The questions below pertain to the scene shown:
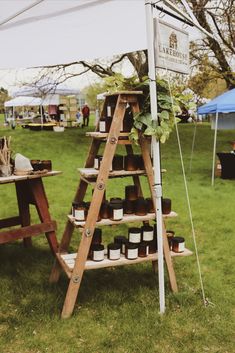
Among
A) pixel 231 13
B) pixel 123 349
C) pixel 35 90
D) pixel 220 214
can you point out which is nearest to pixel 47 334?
pixel 123 349

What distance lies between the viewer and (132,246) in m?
3.38

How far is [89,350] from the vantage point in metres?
2.84

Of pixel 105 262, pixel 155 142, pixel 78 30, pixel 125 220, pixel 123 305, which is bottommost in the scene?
pixel 123 305

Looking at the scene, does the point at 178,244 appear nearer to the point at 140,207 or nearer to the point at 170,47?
the point at 140,207

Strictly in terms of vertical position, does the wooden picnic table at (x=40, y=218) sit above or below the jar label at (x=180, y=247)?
above

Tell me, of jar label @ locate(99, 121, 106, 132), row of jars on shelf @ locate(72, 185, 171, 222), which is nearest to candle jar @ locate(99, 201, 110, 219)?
row of jars on shelf @ locate(72, 185, 171, 222)

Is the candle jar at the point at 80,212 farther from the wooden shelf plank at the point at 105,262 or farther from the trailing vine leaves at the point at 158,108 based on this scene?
the trailing vine leaves at the point at 158,108

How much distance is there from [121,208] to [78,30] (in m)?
1.42

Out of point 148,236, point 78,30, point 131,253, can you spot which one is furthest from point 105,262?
point 78,30

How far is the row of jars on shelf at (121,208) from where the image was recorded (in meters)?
3.29

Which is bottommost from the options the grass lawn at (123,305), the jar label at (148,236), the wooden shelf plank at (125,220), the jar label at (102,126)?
the grass lawn at (123,305)

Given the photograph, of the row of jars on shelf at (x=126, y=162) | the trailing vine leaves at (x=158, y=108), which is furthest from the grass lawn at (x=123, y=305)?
the trailing vine leaves at (x=158, y=108)

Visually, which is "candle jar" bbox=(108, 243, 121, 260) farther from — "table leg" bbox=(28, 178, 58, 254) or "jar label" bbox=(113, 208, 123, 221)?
"table leg" bbox=(28, 178, 58, 254)

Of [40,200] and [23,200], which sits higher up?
[40,200]
